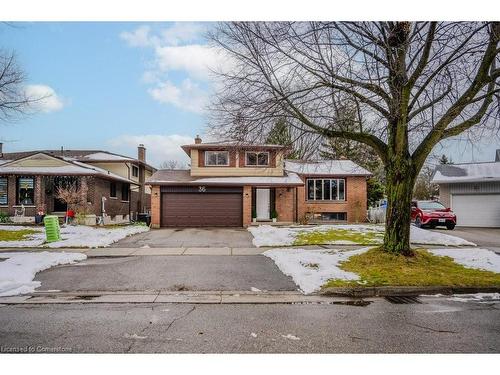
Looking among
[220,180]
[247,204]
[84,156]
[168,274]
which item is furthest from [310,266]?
[84,156]

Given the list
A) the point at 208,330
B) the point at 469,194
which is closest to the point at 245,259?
the point at 208,330

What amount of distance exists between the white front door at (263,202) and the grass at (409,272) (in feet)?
44.7

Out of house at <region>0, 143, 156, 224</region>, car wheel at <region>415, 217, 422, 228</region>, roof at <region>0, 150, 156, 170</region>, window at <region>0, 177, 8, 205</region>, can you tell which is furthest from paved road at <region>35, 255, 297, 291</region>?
roof at <region>0, 150, 156, 170</region>

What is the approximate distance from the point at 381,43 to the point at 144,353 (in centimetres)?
655

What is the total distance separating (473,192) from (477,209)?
1.15 m

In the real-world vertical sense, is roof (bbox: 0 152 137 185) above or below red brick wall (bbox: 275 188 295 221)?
above

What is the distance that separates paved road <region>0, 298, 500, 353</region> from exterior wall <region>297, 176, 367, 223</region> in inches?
702

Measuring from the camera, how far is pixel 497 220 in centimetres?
2173

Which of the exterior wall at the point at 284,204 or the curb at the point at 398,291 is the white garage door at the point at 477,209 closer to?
the exterior wall at the point at 284,204

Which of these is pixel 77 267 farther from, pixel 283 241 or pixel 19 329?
pixel 283 241

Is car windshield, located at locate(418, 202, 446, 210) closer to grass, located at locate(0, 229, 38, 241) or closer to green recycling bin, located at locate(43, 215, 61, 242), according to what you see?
green recycling bin, located at locate(43, 215, 61, 242)

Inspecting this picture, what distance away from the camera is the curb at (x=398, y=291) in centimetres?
612

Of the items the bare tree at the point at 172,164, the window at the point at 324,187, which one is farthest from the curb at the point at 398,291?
the bare tree at the point at 172,164

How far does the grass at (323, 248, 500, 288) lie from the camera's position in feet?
21.5
